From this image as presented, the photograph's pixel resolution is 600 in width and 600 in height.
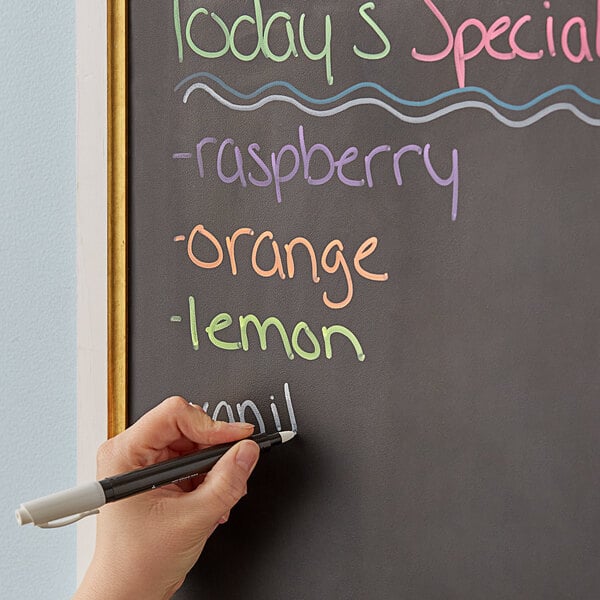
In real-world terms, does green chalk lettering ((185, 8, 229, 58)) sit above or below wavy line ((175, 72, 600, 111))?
above

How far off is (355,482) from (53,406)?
34 cm

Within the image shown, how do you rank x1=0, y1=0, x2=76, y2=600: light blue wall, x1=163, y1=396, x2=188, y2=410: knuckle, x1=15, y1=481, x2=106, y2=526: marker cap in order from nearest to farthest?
1. x1=15, y1=481, x2=106, y2=526: marker cap
2. x1=163, y1=396, x2=188, y2=410: knuckle
3. x1=0, y1=0, x2=76, y2=600: light blue wall

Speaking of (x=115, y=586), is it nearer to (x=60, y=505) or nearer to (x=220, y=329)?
(x=60, y=505)

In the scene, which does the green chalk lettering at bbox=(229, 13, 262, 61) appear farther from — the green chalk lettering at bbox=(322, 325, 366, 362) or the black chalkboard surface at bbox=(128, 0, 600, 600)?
the green chalk lettering at bbox=(322, 325, 366, 362)

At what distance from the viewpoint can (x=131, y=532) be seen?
67cm

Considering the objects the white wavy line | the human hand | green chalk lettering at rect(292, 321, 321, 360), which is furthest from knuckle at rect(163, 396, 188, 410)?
the white wavy line

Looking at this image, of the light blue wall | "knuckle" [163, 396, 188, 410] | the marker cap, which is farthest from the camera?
the light blue wall

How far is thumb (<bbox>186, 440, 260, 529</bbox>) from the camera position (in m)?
0.65

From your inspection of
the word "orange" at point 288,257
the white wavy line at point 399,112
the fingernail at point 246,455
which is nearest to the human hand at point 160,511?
the fingernail at point 246,455

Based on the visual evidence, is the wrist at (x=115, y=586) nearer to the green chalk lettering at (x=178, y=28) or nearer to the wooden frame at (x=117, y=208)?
the wooden frame at (x=117, y=208)

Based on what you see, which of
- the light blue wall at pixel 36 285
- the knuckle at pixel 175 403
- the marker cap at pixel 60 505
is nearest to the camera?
the marker cap at pixel 60 505

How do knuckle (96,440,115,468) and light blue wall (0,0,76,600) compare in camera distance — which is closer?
knuckle (96,440,115,468)

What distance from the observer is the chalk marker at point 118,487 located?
1.90 ft

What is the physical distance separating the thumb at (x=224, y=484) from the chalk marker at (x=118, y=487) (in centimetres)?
1
